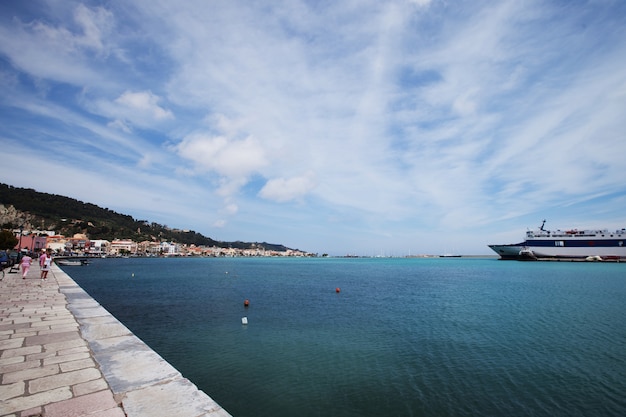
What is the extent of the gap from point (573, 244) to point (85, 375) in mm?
138626

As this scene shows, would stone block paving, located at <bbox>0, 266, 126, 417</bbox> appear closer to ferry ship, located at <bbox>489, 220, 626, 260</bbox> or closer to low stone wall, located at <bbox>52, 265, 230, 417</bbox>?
low stone wall, located at <bbox>52, 265, 230, 417</bbox>

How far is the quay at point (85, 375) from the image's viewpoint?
4488 mm

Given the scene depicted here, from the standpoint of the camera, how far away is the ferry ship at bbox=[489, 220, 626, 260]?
100944 millimetres

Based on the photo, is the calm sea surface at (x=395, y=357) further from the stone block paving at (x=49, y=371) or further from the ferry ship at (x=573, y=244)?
the ferry ship at (x=573, y=244)

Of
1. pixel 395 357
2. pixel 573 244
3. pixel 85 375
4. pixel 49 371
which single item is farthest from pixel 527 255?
pixel 49 371

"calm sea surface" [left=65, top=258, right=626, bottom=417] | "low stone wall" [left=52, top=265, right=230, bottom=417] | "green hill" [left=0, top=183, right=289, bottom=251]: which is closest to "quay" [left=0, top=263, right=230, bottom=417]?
"low stone wall" [left=52, top=265, right=230, bottom=417]

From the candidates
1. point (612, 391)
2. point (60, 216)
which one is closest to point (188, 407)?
point (612, 391)

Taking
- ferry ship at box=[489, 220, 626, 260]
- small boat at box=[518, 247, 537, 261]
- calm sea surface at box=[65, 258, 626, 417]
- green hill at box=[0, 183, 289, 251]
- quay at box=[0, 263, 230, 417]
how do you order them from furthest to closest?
green hill at box=[0, 183, 289, 251] → small boat at box=[518, 247, 537, 261] → ferry ship at box=[489, 220, 626, 260] → calm sea surface at box=[65, 258, 626, 417] → quay at box=[0, 263, 230, 417]

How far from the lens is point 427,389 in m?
10.1

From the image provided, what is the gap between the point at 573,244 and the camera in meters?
→ 106

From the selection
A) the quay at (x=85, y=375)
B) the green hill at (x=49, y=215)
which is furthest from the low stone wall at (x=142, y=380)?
the green hill at (x=49, y=215)

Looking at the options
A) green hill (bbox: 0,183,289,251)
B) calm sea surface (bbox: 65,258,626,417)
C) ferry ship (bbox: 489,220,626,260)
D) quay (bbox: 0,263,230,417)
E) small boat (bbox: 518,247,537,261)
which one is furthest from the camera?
green hill (bbox: 0,183,289,251)

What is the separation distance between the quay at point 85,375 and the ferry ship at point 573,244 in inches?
5239

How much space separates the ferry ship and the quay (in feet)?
437
